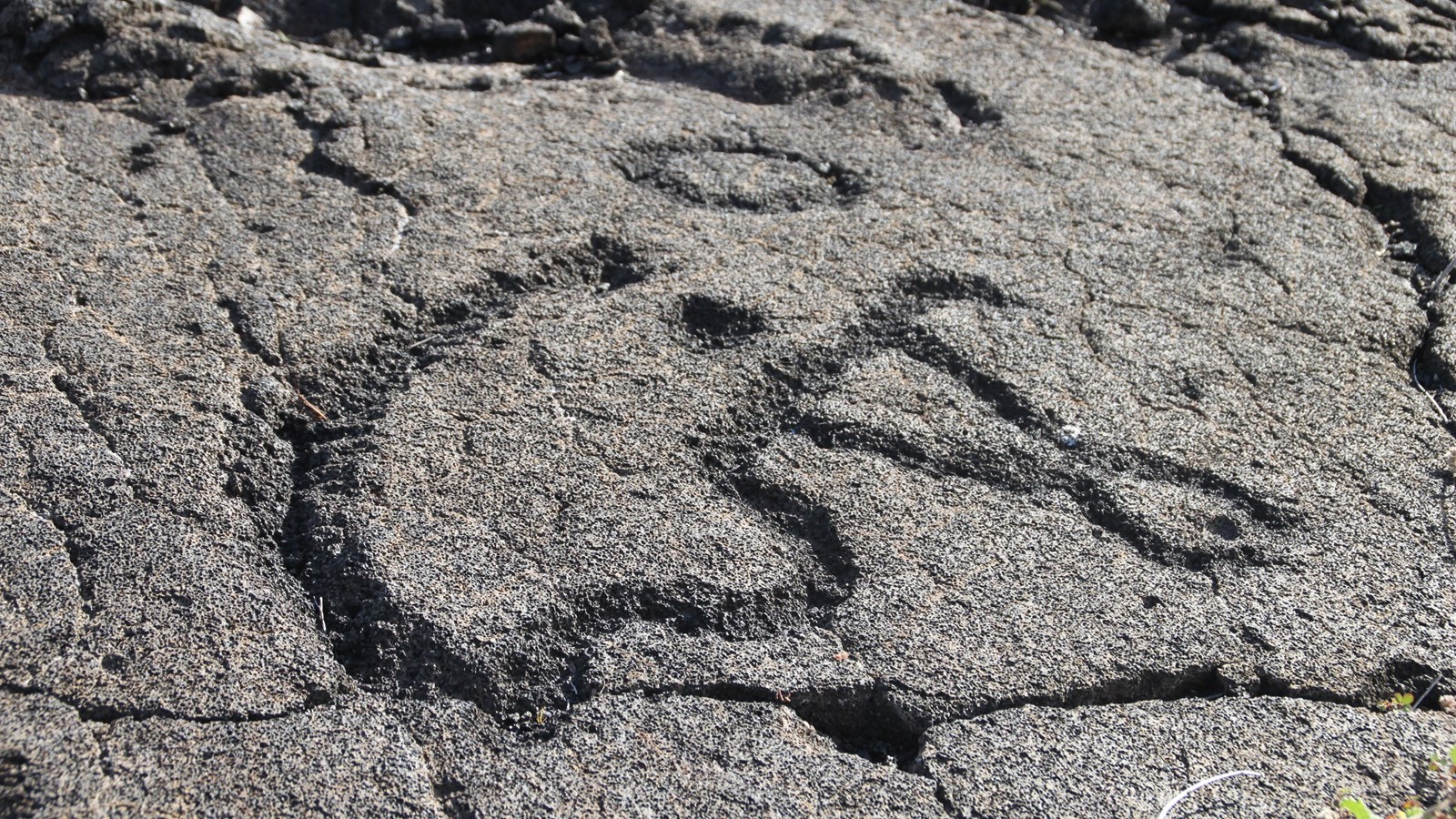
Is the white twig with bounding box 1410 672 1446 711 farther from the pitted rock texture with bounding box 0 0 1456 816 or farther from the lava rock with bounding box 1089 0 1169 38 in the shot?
the lava rock with bounding box 1089 0 1169 38

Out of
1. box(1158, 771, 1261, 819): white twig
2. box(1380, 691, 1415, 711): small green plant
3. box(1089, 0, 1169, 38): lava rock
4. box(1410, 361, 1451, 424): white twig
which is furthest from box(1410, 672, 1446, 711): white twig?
box(1089, 0, 1169, 38): lava rock

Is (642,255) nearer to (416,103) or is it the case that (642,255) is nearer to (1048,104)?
(416,103)

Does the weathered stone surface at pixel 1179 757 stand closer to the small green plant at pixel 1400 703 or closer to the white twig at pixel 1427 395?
the small green plant at pixel 1400 703

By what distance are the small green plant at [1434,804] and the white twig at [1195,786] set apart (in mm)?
121

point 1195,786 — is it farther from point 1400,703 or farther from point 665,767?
point 665,767

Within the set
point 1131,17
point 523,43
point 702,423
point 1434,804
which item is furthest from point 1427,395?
point 523,43

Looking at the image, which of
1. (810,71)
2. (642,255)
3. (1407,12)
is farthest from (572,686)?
(1407,12)

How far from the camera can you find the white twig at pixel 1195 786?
1.68 metres

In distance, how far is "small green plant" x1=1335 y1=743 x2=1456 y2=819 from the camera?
1589 mm

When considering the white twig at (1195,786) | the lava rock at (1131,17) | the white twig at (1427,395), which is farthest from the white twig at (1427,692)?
the lava rock at (1131,17)

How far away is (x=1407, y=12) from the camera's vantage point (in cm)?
379

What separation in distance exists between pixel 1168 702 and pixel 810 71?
6.76 ft

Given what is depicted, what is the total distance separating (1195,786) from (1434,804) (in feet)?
1.04

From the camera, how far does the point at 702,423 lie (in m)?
2.24
